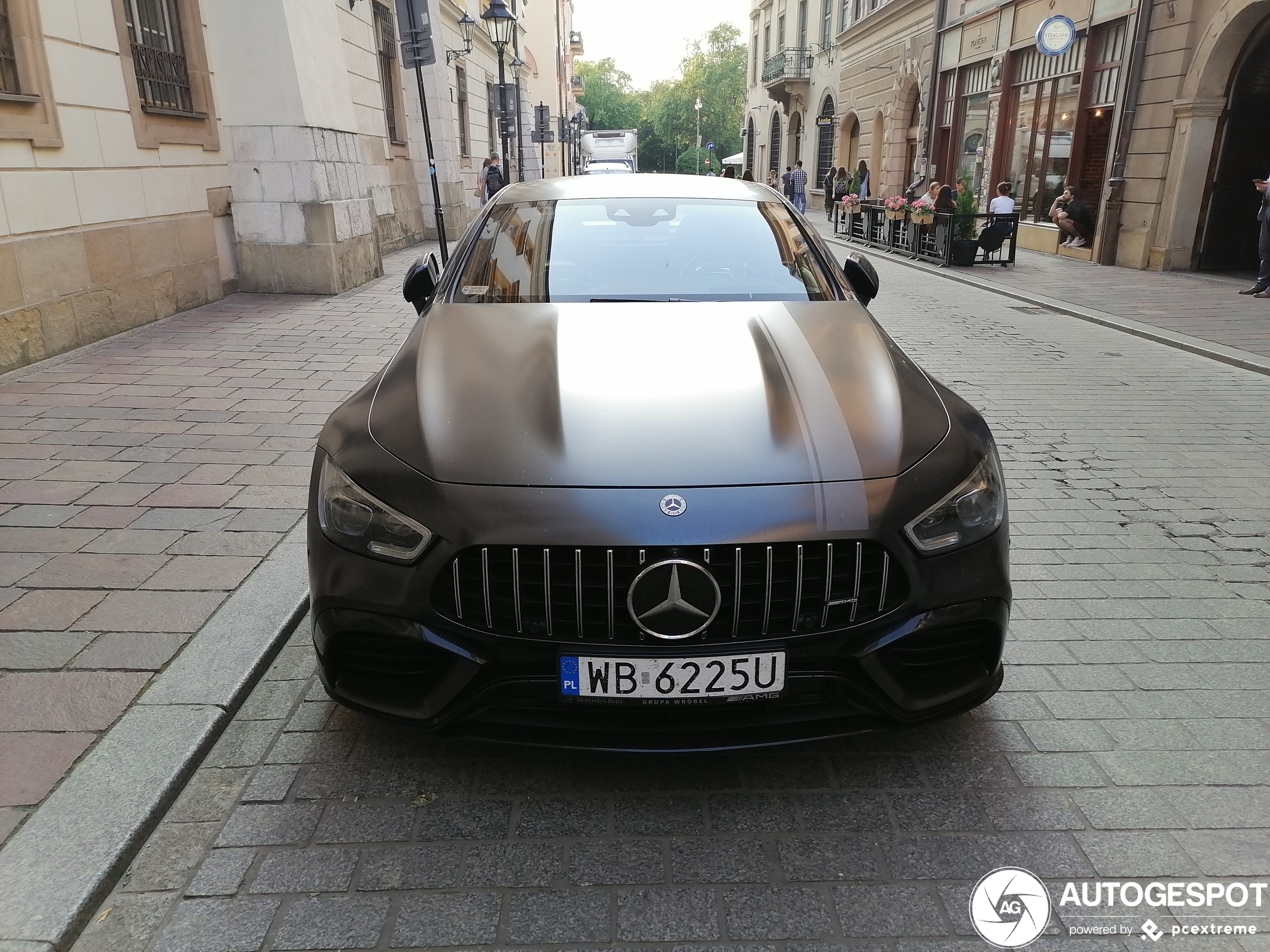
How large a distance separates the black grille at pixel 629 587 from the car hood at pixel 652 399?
19 centimetres

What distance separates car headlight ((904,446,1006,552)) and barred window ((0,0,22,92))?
7857 millimetres

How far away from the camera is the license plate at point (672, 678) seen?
221 centimetres

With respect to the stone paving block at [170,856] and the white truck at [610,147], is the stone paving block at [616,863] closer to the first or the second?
the stone paving block at [170,856]

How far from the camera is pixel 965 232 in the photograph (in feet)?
53.4

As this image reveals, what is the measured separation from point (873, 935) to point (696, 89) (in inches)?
3509

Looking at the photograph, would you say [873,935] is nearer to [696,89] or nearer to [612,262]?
[612,262]

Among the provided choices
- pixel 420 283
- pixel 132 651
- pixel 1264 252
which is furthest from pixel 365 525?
pixel 1264 252

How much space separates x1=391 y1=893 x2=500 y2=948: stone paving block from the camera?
6.58 feet

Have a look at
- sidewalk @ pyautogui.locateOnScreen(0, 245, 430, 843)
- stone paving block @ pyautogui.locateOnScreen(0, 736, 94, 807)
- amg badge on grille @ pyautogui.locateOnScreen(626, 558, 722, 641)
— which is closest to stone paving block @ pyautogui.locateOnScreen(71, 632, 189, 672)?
sidewalk @ pyautogui.locateOnScreen(0, 245, 430, 843)

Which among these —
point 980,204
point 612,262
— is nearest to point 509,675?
point 612,262

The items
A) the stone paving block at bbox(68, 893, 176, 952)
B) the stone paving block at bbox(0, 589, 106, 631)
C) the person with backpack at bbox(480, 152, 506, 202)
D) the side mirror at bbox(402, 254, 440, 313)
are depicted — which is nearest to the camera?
the stone paving block at bbox(68, 893, 176, 952)

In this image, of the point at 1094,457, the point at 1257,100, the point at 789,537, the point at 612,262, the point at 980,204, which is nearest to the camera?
the point at 789,537

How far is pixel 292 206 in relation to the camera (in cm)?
1083

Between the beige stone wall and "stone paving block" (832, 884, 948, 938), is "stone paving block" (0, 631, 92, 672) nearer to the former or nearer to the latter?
"stone paving block" (832, 884, 948, 938)
